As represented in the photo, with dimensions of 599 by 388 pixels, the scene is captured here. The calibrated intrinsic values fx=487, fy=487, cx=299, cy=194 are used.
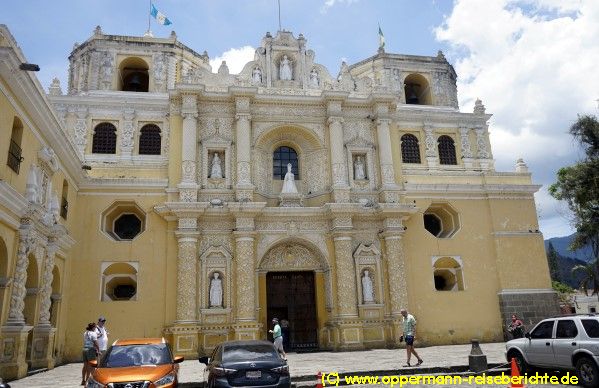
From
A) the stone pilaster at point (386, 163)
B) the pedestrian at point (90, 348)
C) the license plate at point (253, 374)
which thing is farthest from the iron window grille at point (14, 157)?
the stone pilaster at point (386, 163)

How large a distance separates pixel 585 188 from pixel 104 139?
23.0 metres

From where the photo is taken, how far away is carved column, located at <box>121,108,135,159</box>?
21.9 metres

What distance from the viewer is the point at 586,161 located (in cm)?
2364

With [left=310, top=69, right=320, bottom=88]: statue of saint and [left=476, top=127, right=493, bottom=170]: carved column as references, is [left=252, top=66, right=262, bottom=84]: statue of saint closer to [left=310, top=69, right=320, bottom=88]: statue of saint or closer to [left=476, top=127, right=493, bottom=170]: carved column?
[left=310, top=69, right=320, bottom=88]: statue of saint

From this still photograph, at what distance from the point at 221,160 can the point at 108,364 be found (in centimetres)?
1310

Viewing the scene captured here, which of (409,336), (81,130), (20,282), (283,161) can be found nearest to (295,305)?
(283,161)

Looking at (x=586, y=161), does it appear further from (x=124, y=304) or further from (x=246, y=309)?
(x=124, y=304)

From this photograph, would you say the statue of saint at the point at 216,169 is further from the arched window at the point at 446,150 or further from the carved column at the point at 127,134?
the arched window at the point at 446,150

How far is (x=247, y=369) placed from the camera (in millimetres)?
8586

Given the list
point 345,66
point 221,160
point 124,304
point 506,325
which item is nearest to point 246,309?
point 124,304

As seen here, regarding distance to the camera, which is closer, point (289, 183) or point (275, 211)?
point (275, 211)

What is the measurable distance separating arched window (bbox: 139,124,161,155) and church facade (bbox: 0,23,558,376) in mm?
65

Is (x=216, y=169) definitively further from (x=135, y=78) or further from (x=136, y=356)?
(x=136, y=356)

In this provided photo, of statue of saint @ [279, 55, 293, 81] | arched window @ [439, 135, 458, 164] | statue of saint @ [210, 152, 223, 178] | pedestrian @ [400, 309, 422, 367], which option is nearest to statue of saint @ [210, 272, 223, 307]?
statue of saint @ [210, 152, 223, 178]
